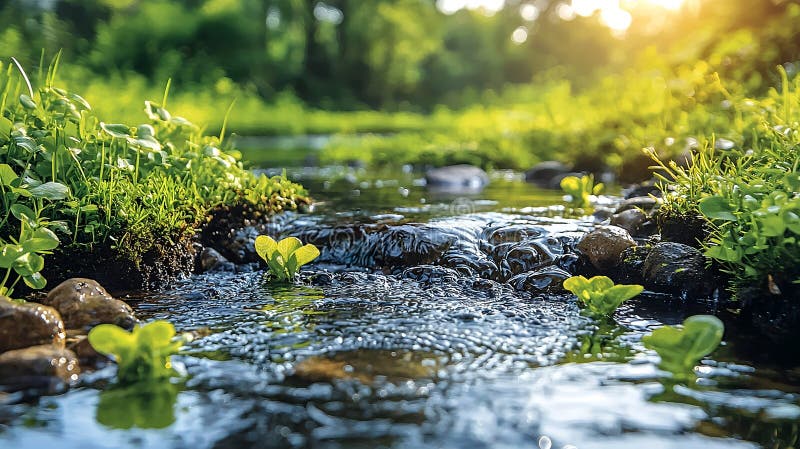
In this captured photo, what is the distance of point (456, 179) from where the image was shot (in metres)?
8.15

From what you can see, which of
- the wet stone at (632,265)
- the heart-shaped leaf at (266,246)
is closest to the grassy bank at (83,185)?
the heart-shaped leaf at (266,246)

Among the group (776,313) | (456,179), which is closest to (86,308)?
(776,313)

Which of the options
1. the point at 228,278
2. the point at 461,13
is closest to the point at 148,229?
the point at 228,278

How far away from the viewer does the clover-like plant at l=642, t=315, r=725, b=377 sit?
246 centimetres

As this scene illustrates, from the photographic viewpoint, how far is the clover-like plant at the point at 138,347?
237cm

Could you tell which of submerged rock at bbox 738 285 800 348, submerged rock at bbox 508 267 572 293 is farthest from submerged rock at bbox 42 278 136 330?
submerged rock at bbox 738 285 800 348

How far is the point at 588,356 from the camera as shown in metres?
2.68

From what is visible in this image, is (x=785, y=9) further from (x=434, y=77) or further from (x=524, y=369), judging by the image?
(x=434, y=77)

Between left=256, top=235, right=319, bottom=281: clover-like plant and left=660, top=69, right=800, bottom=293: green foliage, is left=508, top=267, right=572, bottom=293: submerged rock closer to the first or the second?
left=660, top=69, right=800, bottom=293: green foliage

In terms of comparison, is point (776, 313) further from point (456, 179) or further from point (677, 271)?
point (456, 179)

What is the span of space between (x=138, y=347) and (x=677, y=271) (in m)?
2.66

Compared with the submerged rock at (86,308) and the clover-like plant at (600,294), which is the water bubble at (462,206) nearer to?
the clover-like plant at (600,294)

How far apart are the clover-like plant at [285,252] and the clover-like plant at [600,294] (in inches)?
56.0

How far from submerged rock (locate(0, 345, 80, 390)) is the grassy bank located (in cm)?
72
